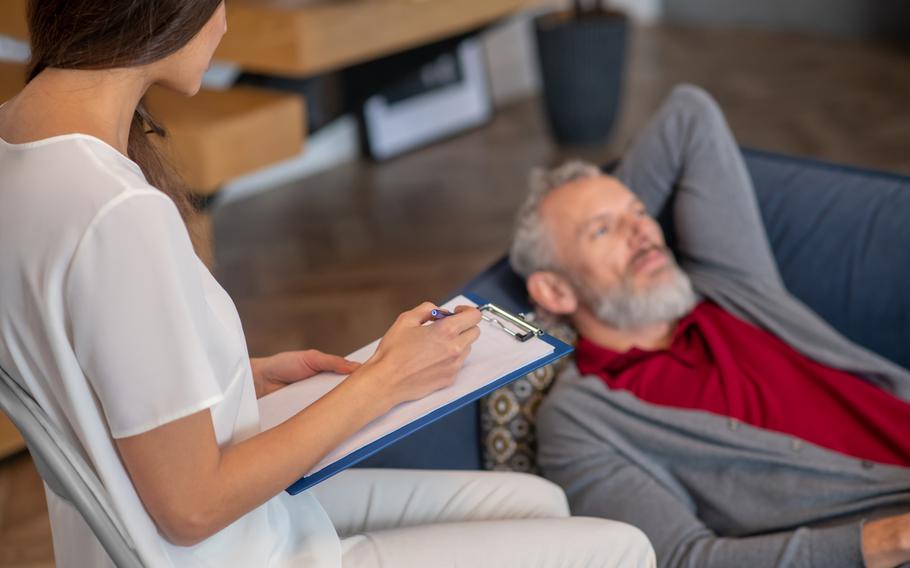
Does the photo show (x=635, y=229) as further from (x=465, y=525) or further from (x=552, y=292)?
(x=465, y=525)

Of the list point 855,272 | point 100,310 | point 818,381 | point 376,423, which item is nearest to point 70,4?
point 100,310

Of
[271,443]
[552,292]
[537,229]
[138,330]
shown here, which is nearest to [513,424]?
[552,292]

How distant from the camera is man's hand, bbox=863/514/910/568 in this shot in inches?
63.2

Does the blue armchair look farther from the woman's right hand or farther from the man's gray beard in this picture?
the woman's right hand

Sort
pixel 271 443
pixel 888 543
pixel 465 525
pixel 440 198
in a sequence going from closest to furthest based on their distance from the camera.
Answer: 1. pixel 271 443
2. pixel 465 525
3. pixel 888 543
4. pixel 440 198

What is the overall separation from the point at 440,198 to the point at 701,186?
2310 mm

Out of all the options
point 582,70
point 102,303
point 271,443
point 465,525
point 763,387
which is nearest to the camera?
point 102,303

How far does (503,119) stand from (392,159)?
2.37ft

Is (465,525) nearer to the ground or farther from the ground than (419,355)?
nearer to the ground

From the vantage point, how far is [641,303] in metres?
2.10

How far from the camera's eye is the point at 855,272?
233cm

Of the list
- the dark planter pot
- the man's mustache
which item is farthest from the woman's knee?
the dark planter pot

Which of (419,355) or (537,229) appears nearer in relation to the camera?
(419,355)

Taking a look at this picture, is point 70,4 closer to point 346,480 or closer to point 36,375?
point 36,375
